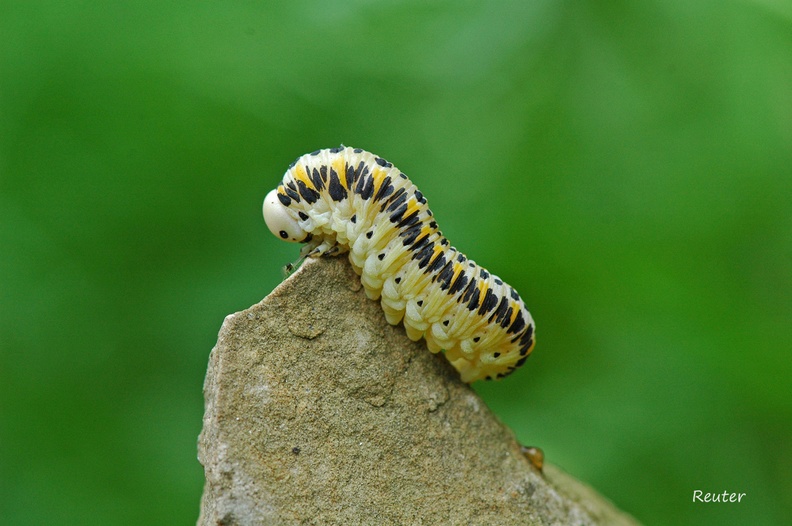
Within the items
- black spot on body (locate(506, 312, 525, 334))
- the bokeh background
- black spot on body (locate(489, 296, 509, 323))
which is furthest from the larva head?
the bokeh background

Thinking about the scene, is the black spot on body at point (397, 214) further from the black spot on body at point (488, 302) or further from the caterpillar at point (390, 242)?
the black spot on body at point (488, 302)

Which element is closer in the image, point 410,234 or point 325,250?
point 410,234

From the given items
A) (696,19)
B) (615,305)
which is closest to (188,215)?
(615,305)

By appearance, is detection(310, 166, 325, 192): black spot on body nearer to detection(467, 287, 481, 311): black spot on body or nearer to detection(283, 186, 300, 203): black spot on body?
detection(283, 186, 300, 203): black spot on body

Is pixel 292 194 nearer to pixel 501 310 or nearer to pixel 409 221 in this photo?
pixel 409 221

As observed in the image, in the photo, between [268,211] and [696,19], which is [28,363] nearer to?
[268,211]

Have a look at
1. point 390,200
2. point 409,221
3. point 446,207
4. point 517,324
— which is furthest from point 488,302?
point 446,207
